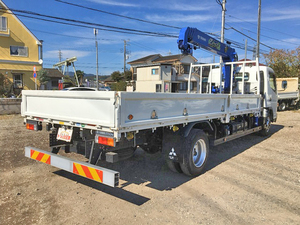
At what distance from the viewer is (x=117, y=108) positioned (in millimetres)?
3186

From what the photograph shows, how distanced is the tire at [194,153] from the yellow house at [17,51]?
2807 centimetres

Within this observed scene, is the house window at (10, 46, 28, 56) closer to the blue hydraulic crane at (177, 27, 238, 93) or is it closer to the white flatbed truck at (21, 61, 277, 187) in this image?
the blue hydraulic crane at (177, 27, 238, 93)

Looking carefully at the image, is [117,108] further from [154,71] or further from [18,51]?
[154,71]

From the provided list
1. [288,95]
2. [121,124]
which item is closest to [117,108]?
[121,124]

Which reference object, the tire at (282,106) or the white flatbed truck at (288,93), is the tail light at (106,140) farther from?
the tire at (282,106)

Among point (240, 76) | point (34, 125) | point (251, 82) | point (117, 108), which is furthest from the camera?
point (240, 76)

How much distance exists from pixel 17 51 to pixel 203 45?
28.4 m

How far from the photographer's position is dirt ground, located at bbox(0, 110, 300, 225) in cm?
339

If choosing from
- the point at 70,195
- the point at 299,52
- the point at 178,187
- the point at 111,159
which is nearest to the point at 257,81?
the point at 178,187

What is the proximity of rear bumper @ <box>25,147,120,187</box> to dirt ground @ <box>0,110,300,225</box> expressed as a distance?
0.50 metres

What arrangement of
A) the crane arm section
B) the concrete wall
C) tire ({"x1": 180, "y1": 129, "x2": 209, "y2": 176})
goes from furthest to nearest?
the concrete wall
the crane arm section
tire ({"x1": 180, "y1": 129, "x2": 209, "y2": 176})

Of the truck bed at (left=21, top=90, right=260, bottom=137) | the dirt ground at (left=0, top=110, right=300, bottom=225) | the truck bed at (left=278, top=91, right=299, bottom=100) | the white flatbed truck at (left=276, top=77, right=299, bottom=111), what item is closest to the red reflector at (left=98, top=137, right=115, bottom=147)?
the truck bed at (left=21, top=90, right=260, bottom=137)

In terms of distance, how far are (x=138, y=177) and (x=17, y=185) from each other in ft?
7.36

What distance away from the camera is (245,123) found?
734cm
